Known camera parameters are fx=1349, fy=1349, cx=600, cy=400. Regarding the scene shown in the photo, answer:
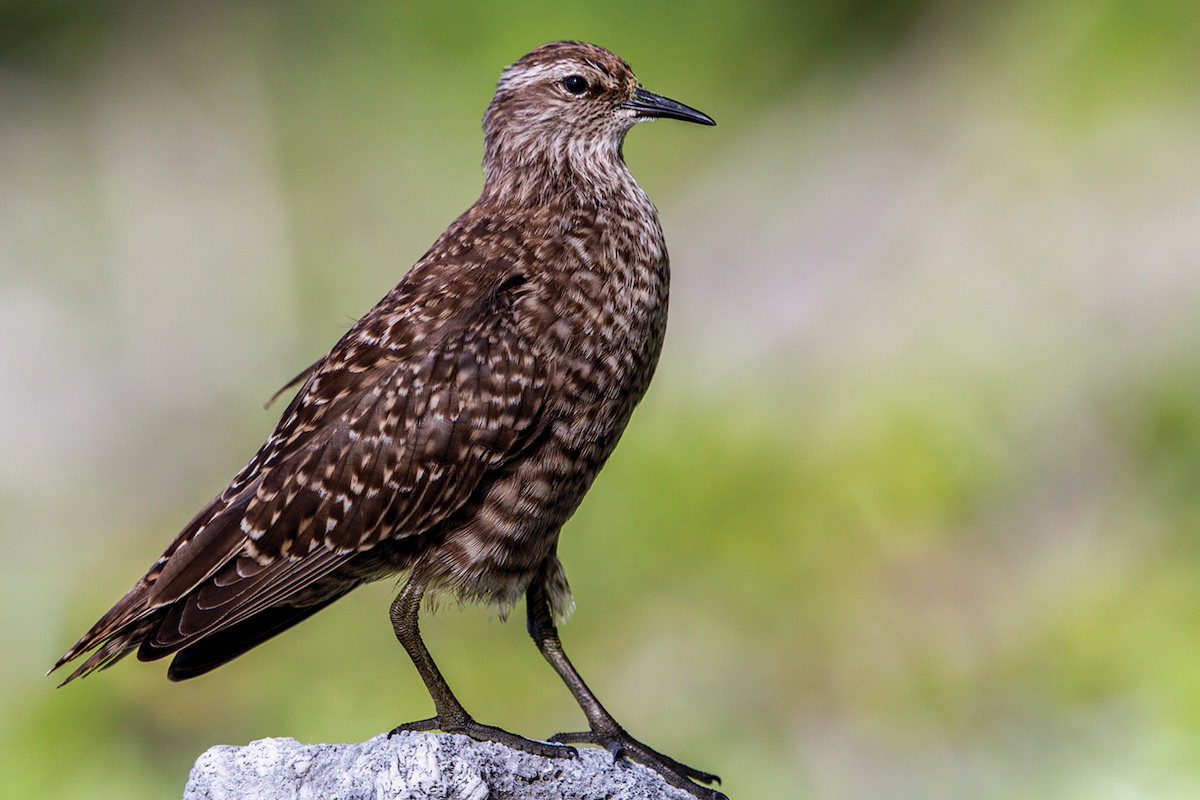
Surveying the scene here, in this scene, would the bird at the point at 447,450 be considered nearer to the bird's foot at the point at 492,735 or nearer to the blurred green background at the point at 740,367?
the bird's foot at the point at 492,735

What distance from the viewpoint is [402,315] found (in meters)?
Answer: 4.05

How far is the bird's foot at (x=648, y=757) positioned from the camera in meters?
4.07

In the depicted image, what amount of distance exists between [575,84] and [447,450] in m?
1.31

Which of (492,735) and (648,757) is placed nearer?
(492,735)

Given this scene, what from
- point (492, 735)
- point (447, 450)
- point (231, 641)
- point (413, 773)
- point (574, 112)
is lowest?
point (413, 773)

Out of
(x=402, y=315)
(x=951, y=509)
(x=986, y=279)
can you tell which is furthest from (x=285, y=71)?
(x=402, y=315)

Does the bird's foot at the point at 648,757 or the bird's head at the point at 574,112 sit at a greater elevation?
the bird's head at the point at 574,112

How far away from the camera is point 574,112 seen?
14.2ft

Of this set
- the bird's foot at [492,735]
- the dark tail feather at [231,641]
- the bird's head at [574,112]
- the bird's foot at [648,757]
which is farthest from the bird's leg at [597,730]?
the bird's head at [574,112]

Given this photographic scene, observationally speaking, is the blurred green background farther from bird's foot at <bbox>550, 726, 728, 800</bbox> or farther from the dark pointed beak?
the dark pointed beak

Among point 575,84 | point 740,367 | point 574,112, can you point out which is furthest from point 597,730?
point 740,367

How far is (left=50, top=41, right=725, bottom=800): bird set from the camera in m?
3.87

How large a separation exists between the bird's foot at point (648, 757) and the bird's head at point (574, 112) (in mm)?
1745

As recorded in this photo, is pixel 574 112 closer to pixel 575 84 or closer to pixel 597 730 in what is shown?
pixel 575 84
